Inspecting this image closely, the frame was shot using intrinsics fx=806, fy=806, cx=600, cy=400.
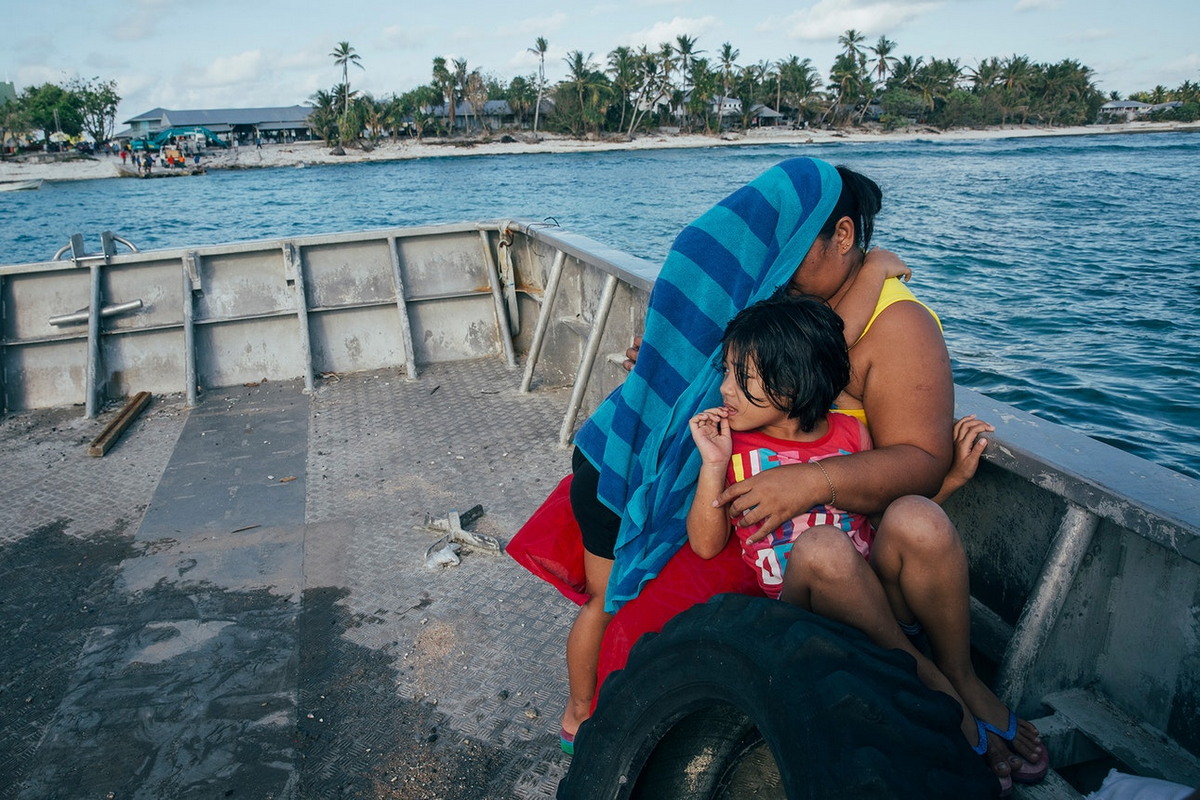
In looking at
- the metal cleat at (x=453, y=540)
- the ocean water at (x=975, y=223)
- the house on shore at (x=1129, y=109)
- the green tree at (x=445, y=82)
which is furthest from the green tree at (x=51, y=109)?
the house on shore at (x=1129, y=109)

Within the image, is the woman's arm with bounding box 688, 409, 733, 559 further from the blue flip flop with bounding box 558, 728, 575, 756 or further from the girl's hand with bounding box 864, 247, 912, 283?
the blue flip flop with bounding box 558, 728, 575, 756

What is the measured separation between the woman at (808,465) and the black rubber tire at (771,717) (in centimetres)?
21

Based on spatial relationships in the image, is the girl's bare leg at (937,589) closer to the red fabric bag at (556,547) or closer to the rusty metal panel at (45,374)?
the red fabric bag at (556,547)

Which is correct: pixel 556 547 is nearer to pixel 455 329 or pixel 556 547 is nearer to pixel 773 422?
pixel 773 422

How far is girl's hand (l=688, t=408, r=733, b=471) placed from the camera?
192 centimetres

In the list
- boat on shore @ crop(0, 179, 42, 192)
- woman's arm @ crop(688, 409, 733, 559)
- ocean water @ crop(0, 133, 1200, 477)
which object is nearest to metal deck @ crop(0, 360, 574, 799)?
woman's arm @ crop(688, 409, 733, 559)

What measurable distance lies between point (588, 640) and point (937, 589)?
45.9 inches

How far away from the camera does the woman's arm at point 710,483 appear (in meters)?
1.92

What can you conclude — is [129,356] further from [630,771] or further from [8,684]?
[630,771]

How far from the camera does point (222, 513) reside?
4770 millimetres

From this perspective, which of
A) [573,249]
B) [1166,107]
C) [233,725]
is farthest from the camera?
[1166,107]

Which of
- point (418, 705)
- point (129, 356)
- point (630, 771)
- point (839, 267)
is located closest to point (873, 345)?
point (839, 267)

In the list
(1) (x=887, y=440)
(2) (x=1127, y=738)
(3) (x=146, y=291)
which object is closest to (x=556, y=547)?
(1) (x=887, y=440)

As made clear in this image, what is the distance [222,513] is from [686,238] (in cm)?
372
